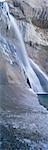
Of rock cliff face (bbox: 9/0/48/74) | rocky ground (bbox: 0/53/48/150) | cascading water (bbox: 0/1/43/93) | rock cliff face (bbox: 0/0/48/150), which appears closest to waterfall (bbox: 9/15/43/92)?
cascading water (bbox: 0/1/43/93)

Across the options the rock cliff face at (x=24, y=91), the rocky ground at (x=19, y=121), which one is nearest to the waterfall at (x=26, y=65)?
the rock cliff face at (x=24, y=91)

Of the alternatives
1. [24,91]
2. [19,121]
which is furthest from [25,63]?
[19,121]

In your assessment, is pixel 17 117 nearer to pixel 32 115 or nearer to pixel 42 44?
pixel 32 115

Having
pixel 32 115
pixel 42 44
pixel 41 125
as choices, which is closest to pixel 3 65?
pixel 32 115

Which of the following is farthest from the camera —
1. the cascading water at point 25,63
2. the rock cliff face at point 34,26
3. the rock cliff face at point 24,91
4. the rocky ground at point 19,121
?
the rock cliff face at point 34,26

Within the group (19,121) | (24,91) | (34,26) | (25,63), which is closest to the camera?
(19,121)

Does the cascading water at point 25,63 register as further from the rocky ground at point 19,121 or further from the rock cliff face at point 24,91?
the rocky ground at point 19,121

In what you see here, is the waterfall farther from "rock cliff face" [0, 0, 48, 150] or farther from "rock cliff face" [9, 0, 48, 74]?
"rock cliff face" [9, 0, 48, 74]

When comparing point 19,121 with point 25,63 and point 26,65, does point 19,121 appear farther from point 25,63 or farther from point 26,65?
point 25,63
